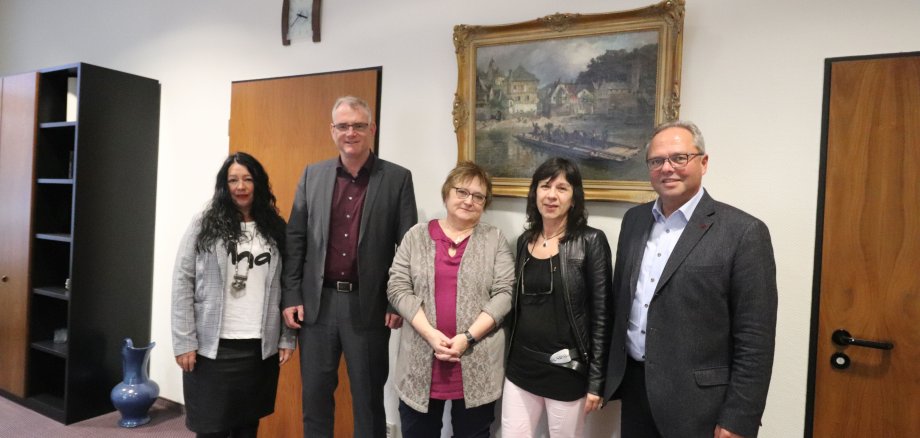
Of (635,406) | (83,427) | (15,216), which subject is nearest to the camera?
(635,406)

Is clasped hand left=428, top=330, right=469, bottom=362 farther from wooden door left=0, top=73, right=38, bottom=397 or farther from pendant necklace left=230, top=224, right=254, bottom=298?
wooden door left=0, top=73, right=38, bottom=397

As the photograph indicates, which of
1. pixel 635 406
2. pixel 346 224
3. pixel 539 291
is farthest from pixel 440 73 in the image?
pixel 635 406

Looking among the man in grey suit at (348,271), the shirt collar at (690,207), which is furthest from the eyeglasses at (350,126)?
the shirt collar at (690,207)

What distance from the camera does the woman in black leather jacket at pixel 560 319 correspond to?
1.62m

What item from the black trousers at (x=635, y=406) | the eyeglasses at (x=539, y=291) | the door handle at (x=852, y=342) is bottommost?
the black trousers at (x=635, y=406)

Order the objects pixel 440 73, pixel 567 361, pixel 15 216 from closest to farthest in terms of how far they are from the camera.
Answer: pixel 567 361, pixel 440 73, pixel 15 216

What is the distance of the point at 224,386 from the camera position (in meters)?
1.84

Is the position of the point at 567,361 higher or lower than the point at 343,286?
lower

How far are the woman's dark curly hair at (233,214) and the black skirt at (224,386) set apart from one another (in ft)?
1.23

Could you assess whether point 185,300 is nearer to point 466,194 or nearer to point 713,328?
point 466,194

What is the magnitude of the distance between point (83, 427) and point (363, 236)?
2.25 m

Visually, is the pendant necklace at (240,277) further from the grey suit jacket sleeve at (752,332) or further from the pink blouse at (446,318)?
the grey suit jacket sleeve at (752,332)

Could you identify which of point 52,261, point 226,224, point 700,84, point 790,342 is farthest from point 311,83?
point 790,342

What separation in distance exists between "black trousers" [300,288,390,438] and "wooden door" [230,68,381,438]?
0.48 m
